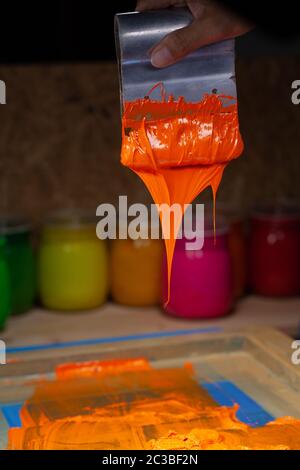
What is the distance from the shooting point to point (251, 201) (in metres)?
1.99

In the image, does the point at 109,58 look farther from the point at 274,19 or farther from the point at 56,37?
the point at 274,19

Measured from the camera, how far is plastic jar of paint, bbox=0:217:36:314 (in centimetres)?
173

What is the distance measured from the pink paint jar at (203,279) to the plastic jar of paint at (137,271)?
6 centimetres

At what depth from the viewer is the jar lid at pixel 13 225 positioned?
5.68 feet

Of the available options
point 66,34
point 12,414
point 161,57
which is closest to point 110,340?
point 12,414

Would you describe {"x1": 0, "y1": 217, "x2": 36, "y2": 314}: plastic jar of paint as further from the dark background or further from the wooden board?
the dark background

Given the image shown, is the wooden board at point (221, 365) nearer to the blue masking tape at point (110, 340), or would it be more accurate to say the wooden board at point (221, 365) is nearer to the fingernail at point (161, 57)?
the blue masking tape at point (110, 340)

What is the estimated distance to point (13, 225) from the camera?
69.4 inches

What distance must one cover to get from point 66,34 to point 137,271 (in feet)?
1.83

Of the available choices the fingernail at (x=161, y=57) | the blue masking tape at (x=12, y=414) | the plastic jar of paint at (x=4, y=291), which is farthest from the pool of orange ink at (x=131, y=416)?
the fingernail at (x=161, y=57)

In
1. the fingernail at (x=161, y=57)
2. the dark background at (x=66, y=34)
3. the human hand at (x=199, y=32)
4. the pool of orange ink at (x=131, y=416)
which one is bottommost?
the pool of orange ink at (x=131, y=416)

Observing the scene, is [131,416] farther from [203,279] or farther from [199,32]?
[199,32]

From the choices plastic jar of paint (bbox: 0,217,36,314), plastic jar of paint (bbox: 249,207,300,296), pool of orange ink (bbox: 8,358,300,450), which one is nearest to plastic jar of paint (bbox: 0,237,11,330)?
plastic jar of paint (bbox: 0,217,36,314)

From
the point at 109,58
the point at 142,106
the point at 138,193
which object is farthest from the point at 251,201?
the point at 142,106
